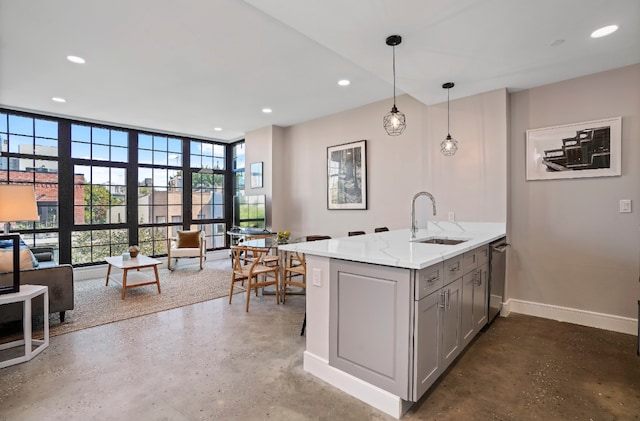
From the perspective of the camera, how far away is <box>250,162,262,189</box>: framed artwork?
6219mm

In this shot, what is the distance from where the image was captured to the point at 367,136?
4.77m

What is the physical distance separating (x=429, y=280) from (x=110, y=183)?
616cm

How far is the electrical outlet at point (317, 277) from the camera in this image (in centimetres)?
220

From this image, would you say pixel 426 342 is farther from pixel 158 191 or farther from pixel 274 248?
pixel 158 191

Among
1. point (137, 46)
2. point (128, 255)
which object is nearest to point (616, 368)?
point (137, 46)

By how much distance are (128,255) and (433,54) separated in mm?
4854

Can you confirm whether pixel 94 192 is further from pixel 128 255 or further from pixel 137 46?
pixel 137 46

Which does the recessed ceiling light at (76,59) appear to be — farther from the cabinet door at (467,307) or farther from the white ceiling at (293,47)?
the cabinet door at (467,307)

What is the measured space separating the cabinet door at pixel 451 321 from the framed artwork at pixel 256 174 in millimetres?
4683

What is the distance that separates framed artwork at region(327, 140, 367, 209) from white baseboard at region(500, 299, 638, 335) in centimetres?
230

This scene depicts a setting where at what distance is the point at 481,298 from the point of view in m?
2.76

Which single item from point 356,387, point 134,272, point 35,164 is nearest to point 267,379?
point 356,387

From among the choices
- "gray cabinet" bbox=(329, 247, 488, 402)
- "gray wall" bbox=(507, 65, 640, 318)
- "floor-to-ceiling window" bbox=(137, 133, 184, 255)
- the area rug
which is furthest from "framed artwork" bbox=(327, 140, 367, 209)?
"floor-to-ceiling window" bbox=(137, 133, 184, 255)

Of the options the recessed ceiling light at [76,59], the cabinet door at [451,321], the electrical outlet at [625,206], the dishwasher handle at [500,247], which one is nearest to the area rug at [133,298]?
the recessed ceiling light at [76,59]
